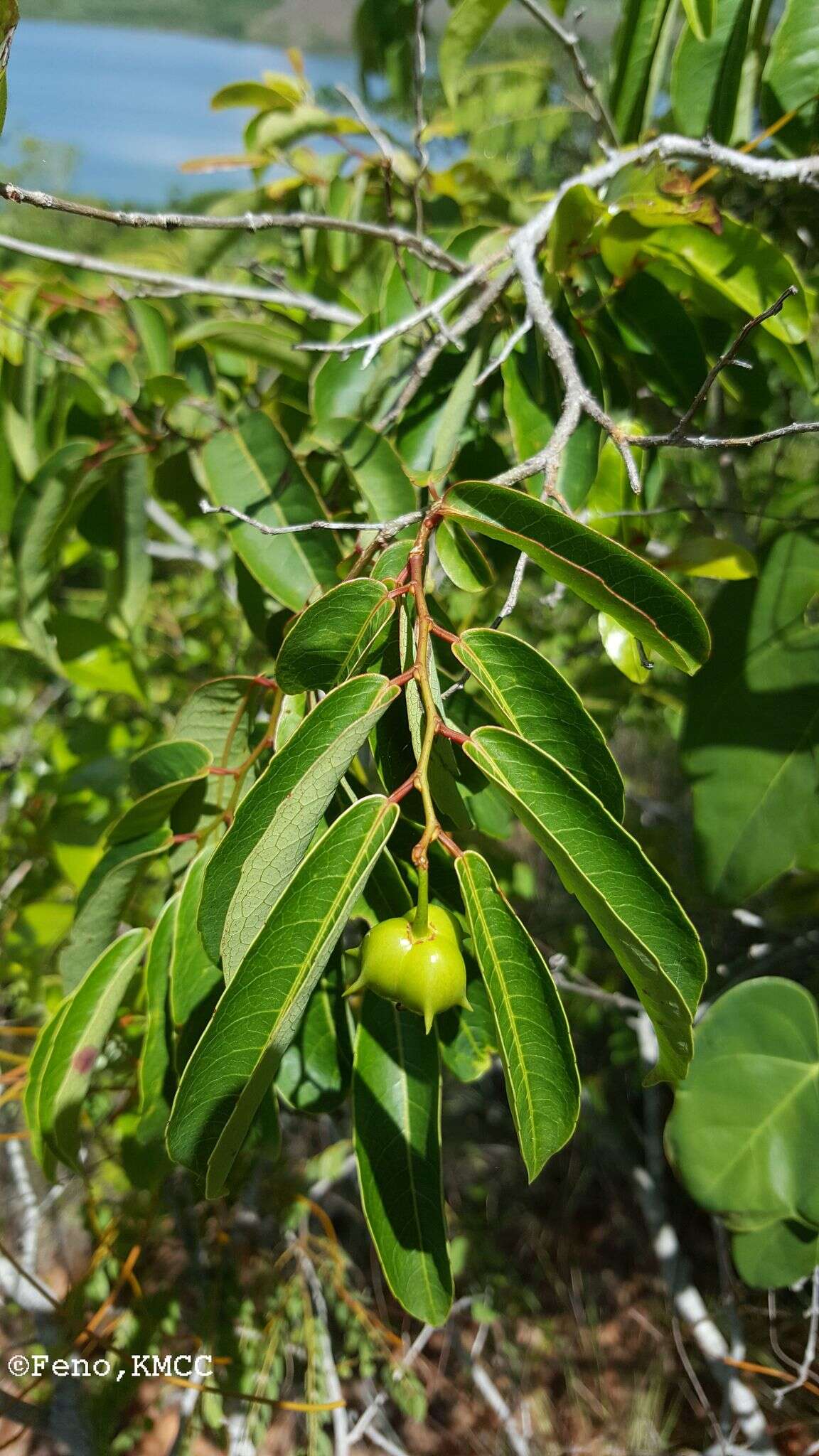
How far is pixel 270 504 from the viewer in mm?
858

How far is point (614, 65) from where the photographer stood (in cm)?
105

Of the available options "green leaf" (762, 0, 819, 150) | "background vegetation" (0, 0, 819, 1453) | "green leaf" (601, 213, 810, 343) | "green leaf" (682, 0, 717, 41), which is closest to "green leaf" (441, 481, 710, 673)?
"background vegetation" (0, 0, 819, 1453)

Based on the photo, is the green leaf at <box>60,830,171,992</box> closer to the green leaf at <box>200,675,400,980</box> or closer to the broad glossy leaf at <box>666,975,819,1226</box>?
the green leaf at <box>200,675,400,980</box>

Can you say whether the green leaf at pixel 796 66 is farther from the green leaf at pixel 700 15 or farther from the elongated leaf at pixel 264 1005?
the elongated leaf at pixel 264 1005

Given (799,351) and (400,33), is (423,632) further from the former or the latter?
(400,33)

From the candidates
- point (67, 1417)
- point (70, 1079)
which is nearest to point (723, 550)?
point (70, 1079)

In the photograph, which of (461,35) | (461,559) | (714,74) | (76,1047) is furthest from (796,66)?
(76,1047)

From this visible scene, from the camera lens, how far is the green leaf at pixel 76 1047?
2.33 feet

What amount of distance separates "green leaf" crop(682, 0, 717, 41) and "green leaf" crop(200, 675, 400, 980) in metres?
0.80

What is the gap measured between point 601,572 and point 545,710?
0.30 feet

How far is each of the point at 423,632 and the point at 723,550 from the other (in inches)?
20.5

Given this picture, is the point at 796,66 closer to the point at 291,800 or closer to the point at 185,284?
the point at 185,284

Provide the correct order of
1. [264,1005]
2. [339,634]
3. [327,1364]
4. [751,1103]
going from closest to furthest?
[264,1005], [339,634], [751,1103], [327,1364]

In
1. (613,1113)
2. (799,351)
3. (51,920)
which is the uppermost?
(799,351)
